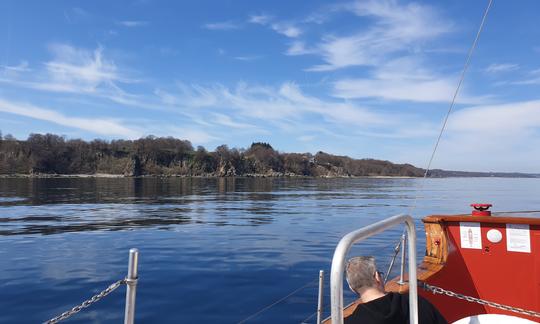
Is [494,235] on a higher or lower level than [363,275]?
lower

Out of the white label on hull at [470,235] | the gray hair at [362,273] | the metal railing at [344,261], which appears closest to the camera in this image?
the metal railing at [344,261]

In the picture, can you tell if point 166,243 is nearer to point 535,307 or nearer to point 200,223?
point 200,223

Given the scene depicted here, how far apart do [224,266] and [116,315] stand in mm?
5085

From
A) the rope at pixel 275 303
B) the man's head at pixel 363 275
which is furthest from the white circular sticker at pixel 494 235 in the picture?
the rope at pixel 275 303

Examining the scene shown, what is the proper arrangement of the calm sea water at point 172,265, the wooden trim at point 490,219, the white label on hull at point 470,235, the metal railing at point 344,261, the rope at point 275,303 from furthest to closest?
the calm sea water at point 172,265, the rope at point 275,303, the white label on hull at point 470,235, the wooden trim at point 490,219, the metal railing at point 344,261

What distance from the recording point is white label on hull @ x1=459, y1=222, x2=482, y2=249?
665cm

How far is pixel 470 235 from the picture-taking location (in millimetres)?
6738

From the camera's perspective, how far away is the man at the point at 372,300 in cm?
302

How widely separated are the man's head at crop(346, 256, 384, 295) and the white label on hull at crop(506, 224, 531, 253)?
4186 millimetres

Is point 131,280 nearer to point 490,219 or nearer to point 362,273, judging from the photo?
point 362,273

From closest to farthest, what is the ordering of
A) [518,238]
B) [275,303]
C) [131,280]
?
[131,280] < [518,238] < [275,303]

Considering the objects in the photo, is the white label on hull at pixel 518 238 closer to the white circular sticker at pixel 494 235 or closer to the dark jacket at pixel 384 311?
the white circular sticker at pixel 494 235

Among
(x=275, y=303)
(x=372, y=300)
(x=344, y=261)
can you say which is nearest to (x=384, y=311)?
(x=372, y=300)

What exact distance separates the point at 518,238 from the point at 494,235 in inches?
12.7
